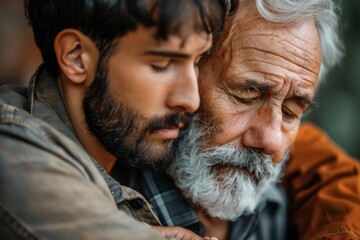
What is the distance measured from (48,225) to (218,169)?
96cm

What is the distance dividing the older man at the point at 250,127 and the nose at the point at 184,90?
401mm

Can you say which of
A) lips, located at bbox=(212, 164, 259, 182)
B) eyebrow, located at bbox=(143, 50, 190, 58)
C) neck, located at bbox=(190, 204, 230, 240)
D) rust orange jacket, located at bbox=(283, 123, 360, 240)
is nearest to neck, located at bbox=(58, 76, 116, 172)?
eyebrow, located at bbox=(143, 50, 190, 58)

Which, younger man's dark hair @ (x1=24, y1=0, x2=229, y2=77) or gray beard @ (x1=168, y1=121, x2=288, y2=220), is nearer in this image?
younger man's dark hair @ (x1=24, y1=0, x2=229, y2=77)

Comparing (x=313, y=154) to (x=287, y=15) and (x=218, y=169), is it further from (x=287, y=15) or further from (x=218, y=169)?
(x=287, y=15)

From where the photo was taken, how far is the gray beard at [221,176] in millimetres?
2133

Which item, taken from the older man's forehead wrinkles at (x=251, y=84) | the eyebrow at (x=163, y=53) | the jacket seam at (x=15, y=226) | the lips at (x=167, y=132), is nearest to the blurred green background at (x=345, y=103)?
the older man's forehead wrinkles at (x=251, y=84)

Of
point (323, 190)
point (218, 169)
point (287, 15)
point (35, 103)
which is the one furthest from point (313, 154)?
point (35, 103)

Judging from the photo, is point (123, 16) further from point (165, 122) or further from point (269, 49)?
point (269, 49)

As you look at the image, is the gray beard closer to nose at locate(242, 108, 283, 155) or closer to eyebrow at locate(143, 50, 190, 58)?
nose at locate(242, 108, 283, 155)

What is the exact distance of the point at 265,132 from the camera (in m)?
2.05

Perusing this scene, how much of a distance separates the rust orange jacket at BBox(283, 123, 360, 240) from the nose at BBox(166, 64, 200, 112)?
0.81 meters

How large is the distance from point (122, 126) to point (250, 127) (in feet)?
1.93

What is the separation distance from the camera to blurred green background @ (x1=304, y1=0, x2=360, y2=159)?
5.71 m

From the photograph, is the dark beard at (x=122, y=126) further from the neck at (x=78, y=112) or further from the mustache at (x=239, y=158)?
the mustache at (x=239, y=158)
